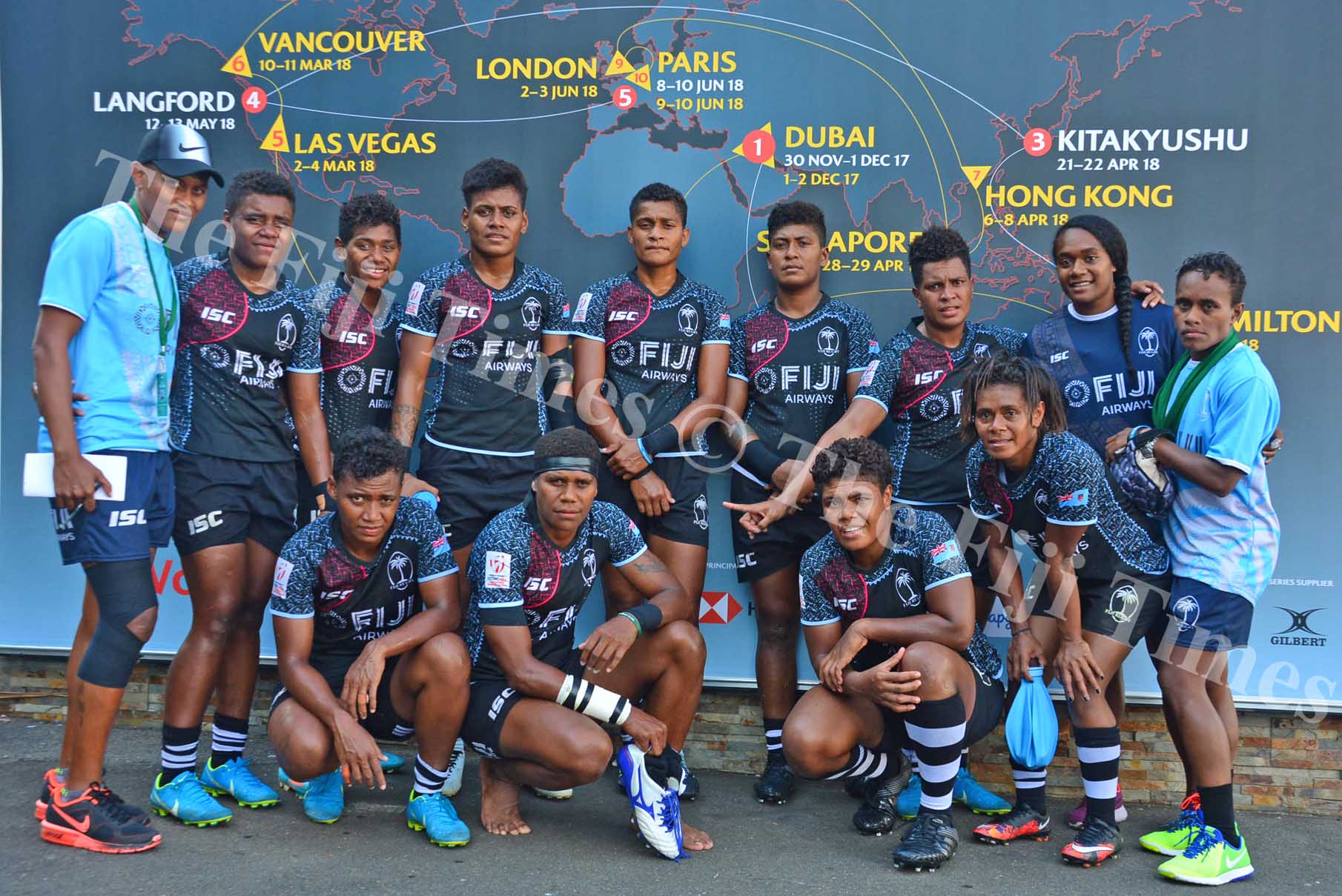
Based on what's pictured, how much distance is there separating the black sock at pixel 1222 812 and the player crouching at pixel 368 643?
2.44 metres

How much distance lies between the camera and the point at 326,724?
11.8ft

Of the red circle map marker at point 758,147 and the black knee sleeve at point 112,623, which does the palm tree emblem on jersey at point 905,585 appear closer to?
the red circle map marker at point 758,147

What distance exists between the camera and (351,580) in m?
3.76

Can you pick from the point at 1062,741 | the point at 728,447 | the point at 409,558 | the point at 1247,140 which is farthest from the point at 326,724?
the point at 1247,140

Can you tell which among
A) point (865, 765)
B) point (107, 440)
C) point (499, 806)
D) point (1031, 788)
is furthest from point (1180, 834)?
point (107, 440)

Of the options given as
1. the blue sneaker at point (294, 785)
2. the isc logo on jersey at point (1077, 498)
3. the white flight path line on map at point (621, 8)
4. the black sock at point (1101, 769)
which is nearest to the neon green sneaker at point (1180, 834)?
the black sock at point (1101, 769)

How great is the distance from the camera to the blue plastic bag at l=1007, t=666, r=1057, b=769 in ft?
12.5

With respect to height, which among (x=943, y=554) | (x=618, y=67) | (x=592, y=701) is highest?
(x=618, y=67)

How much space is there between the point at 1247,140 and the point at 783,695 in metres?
2.89

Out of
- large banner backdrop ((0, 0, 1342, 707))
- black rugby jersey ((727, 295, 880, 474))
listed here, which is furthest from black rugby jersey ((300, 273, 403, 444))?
black rugby jersey ((727, 295, 880, 474))

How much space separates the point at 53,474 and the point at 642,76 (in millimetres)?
2772

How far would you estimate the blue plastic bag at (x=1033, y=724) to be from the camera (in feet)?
12.5

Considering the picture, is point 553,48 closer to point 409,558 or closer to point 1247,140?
point 409,558

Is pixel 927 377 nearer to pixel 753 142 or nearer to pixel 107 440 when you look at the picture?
pixel 753 142
